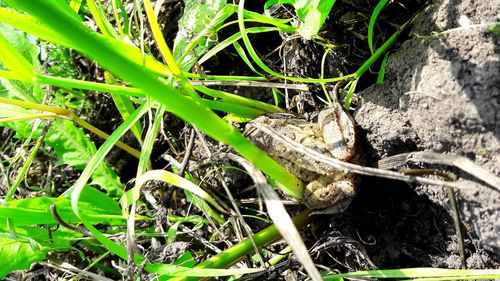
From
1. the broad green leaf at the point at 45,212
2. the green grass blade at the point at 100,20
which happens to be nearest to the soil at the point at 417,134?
the broad green leaf at the point at 45,212

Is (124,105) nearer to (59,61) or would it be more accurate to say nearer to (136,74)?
(59,61)

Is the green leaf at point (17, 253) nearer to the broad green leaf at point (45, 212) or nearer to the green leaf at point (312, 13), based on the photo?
the broad green leaf at point (45, 212)

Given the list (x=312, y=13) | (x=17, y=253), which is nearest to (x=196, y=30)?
(x=312, y=13)

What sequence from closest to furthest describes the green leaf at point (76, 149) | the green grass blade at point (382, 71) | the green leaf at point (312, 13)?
1. the green leaf at point (312, 13)
2. the green grass blade at point (382, 71)
3. the green leaf at point (76, 149)

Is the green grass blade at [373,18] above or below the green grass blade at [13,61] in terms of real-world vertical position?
below

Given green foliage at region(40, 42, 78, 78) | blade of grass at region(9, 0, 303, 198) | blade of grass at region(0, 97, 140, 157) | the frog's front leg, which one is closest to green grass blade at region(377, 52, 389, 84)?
the frog's front leg

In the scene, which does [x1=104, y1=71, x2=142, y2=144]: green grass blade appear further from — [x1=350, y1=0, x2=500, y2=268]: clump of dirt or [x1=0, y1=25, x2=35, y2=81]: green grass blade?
[x1=350, y1=0, x2=500, y2=268]: clump of dirt
